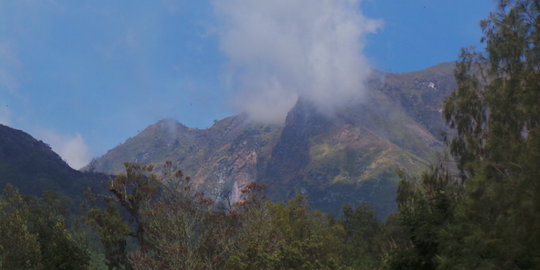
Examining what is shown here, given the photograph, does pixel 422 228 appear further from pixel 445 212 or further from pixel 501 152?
pixel 501 152

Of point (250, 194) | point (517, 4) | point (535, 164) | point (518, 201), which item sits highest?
point (517, 4)

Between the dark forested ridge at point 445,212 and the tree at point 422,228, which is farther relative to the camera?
the tree at point 422,228

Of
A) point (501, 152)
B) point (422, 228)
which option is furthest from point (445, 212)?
point (501, 152)

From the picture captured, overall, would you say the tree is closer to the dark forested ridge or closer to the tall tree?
the dark forested ridge

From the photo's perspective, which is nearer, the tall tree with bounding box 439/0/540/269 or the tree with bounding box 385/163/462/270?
the tall tree with bounding box 439/0/540/269

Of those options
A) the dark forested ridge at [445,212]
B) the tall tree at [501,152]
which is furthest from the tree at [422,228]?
the tall tree at [501,152]

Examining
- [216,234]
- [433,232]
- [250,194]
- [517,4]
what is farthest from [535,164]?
[250,194]

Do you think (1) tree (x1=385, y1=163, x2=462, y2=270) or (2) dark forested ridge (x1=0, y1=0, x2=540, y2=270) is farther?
(1) tree (x1=385, y1=163, x2=462, y2=270)

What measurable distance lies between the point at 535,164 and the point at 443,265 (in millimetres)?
7178

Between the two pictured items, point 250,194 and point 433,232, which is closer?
point 433,232

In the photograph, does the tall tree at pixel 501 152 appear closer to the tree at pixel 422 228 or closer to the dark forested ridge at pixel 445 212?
the dark forested ridge at pixel 445 212

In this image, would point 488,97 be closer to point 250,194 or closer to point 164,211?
point 164,211

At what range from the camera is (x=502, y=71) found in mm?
34531

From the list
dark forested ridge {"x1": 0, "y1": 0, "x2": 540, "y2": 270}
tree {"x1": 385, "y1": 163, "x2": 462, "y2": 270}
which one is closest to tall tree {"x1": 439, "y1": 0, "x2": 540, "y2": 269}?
dark forested ridge {"x1": 0, "y1": 0, "x2": 540, "y2": 270}
